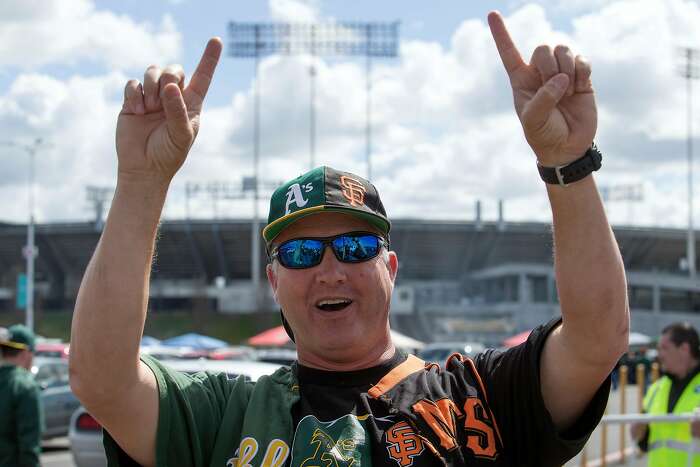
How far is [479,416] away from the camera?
2092 millimetres

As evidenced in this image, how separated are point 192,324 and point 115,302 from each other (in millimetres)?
53070

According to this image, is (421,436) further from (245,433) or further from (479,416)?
(245,433)

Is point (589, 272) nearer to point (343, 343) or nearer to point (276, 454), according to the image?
point (343, 343)

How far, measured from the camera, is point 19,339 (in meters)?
5.74

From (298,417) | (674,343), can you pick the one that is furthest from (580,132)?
(674,343)

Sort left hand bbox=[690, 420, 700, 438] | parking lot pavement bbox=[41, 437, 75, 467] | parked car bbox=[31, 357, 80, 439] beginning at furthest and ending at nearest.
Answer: parked car bbox=[31, 357, 80, 439] → parking lot pavement bbox=[41, 437, 75, 467] → left hand bbox=[690, 420, 700, 438]

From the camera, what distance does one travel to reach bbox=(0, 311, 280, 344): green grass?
2034 inches

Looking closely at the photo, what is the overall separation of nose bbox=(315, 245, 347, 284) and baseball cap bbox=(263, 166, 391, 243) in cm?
13

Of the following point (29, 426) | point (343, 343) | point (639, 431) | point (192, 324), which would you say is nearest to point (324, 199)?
point (343, 343)

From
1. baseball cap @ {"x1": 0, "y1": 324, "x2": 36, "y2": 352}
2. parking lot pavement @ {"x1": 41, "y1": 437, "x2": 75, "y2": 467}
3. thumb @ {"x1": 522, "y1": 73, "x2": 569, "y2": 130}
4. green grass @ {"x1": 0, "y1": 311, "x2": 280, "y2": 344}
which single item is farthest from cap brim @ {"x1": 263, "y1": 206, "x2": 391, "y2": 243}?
green grass @ {"x1": 0, "y1": 311, "x2": 280, "y2": 344}

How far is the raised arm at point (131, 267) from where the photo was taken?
189cm

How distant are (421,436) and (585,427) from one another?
429 mm

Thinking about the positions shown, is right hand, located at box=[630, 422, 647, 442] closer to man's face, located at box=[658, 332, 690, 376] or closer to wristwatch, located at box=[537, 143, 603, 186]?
man's face, located at box=[658, 332, 690, 376]

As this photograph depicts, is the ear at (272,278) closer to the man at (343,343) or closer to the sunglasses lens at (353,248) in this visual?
the man at (343,343)
